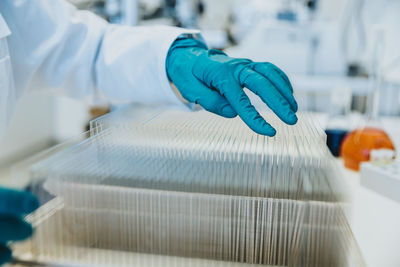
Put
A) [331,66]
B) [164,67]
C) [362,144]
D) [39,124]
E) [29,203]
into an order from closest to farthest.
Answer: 1. [29,203]
2. [164,67]
3. [362,144]
4. [331,66]
5. [39,124]

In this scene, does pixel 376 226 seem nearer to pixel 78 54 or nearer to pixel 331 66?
pixel 78 54

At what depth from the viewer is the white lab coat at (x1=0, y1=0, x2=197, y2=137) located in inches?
33.8

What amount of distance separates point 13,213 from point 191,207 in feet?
0.84

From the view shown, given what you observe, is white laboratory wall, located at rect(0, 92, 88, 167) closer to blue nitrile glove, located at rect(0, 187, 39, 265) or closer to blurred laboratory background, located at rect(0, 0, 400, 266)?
blurred laboratory background, located at rect(0, 0, 400, 266)

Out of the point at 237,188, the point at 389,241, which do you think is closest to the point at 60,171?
the point at 237,188

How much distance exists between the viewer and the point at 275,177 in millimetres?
525

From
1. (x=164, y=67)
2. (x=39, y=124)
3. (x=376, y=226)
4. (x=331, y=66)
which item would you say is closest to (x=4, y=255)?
(x=164, y=67)

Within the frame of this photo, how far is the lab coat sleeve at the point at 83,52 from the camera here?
0.86 meters

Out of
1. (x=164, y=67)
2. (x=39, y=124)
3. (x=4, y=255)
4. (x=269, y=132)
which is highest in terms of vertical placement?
(x=164, y=67)

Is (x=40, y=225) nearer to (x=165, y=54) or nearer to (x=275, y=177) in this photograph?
(x=275, y=177)

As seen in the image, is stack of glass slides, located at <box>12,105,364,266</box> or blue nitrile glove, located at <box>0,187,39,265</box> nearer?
blue nitrile glove, located at <box>0,187,39,265</box>

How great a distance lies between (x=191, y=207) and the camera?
1.75 ft

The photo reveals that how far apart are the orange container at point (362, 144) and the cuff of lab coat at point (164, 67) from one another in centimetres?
55

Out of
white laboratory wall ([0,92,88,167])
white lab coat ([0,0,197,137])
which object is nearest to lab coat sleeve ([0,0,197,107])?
white lab coat ([0,0,197,137])
